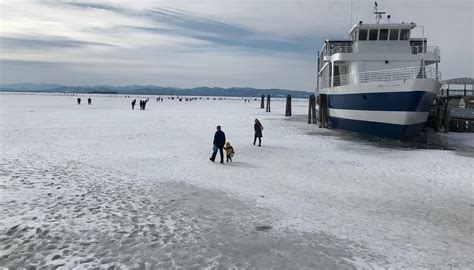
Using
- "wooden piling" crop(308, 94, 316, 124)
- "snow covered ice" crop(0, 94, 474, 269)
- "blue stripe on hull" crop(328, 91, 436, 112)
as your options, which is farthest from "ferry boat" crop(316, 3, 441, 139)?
"snow covered ice" crop(0, 94, 474, 269)

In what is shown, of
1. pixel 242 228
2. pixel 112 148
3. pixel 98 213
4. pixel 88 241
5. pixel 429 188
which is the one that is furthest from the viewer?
pixel 112 148

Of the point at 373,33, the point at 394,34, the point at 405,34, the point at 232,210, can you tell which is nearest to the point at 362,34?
the point at 373,33

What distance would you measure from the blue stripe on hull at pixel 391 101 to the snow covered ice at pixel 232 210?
181 inches

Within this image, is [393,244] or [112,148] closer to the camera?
[393,244]

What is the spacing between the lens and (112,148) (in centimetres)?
1588

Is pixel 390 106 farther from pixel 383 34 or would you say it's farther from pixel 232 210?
pixel 232 210

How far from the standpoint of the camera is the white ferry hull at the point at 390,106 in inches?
746

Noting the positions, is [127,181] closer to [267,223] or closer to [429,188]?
[267,223]

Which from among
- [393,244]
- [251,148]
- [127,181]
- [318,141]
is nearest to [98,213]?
[127,181]

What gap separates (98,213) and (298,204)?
13.9 feet

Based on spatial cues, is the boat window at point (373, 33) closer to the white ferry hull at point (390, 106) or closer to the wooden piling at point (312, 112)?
the white ferry hull at point (390, 106)

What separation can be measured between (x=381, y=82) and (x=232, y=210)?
1511 centimetres

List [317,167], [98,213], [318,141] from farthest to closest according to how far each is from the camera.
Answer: [318,141], [317,167], [98,213]

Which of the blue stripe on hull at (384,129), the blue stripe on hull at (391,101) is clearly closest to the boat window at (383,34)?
the blue stripe on hull at (391,101)
